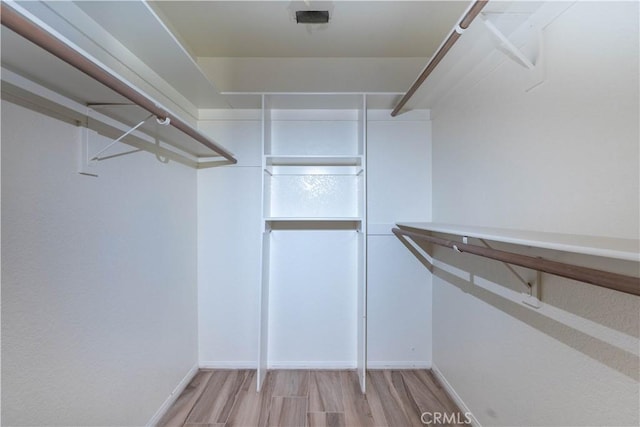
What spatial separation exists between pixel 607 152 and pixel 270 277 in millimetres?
1957

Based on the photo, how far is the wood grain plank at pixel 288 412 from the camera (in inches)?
62.1

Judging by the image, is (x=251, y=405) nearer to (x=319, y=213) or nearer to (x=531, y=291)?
(x=319, y=213)

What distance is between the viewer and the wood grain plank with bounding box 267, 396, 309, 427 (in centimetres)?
158

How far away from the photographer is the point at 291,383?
1.93 metres

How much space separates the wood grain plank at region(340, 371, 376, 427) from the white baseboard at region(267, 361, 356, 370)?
0.07m

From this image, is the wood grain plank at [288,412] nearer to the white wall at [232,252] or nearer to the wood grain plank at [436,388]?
the white wall at [232,252]

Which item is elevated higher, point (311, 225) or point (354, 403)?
point (311, 225)

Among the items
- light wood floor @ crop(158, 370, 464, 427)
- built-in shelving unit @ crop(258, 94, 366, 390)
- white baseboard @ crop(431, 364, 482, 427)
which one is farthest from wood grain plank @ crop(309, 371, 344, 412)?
white baseboard @ crop(431, 364, 482, 427)

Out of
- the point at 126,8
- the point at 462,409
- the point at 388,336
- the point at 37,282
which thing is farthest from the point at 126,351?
the point at 462,409

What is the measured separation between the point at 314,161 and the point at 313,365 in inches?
63.4

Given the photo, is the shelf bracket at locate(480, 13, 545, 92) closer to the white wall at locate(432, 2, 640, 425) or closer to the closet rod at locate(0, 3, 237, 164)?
the white wall at locate(432, 2, 640, 425)

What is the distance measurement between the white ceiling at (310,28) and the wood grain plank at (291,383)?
8.07ft

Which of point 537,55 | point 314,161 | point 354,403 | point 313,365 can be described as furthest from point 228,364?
point 537,55

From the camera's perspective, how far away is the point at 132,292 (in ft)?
4.35
